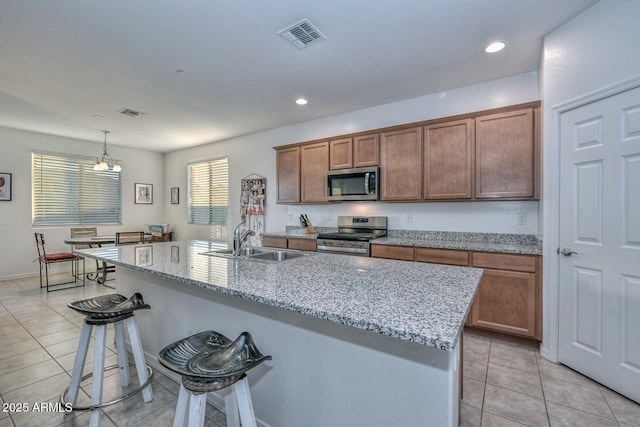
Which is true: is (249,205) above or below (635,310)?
above

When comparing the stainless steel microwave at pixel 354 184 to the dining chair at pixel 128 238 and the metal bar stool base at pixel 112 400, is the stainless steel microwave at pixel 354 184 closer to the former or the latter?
the metal bar stool base at pixel 112 400

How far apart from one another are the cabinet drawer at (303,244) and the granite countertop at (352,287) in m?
1.69

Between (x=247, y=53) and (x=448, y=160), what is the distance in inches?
88.1

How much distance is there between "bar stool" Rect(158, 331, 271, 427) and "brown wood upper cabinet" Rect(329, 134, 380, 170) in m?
2.90

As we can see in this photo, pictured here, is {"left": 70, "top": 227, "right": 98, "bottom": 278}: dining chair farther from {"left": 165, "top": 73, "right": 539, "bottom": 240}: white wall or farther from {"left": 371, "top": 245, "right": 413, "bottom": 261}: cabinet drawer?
{"left": 371, "top": 245, "right": 413, "bottom": 261}: cabinet drawer

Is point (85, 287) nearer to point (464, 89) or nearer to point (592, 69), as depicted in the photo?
point (464, 89)

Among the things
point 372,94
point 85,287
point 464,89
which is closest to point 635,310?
point 464,89

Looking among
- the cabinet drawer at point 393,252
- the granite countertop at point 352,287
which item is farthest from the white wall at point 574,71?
the granite countertop at point 352,287

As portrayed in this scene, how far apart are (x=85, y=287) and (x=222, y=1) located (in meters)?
4.79

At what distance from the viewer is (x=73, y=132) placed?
508 cm

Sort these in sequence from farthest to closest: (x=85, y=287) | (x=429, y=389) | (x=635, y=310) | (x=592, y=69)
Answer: (x=85, y=287) → (x=592, y=69) → (x=635, y=310) → (x=429, y=389)

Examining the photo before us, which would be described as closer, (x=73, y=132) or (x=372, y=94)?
(x=372, y=94)

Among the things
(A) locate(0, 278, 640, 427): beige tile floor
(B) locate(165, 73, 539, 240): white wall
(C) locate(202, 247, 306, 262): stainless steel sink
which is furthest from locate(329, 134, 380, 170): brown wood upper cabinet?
(A) locate(0, 278, 640, 427): beige tile floor

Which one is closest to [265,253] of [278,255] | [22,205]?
[278,255]
